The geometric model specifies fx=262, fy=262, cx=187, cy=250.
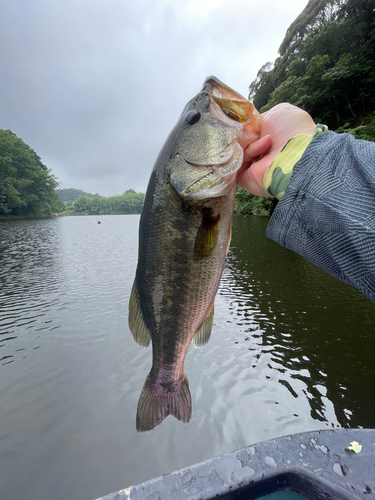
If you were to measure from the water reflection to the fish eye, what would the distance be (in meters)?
5.05

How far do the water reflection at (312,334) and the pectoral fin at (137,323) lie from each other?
4.03 m

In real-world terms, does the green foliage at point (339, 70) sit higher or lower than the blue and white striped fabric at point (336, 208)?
higher

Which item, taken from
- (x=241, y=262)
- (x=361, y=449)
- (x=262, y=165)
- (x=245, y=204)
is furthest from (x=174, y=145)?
(x=245, y=204)

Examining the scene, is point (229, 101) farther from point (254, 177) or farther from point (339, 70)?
point (339, 70)

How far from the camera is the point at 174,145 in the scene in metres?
1.99

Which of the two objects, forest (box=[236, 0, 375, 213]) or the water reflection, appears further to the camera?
forest (box=[236, 0, 375, 213])

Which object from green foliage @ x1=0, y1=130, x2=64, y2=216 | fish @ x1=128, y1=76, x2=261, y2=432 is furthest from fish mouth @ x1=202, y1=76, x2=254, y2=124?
green foliage @ x1=0, y1=130, x2=64, y2=216

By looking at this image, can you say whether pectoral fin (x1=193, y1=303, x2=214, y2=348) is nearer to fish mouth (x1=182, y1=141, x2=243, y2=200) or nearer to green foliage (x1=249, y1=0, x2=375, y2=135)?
fish mouth (x1=182, y1=141, x2=243, y2=200)

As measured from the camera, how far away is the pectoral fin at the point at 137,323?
2.16 meters

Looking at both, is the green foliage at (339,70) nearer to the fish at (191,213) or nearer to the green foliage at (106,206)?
the fish at (191,213)

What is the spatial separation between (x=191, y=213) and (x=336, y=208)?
93cm

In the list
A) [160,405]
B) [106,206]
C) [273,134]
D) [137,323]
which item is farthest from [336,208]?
[106,206]

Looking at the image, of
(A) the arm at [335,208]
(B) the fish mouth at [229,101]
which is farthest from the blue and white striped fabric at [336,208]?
(B) the fish mouth at [229,101]

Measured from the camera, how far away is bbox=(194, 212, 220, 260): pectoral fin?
6.23ft
